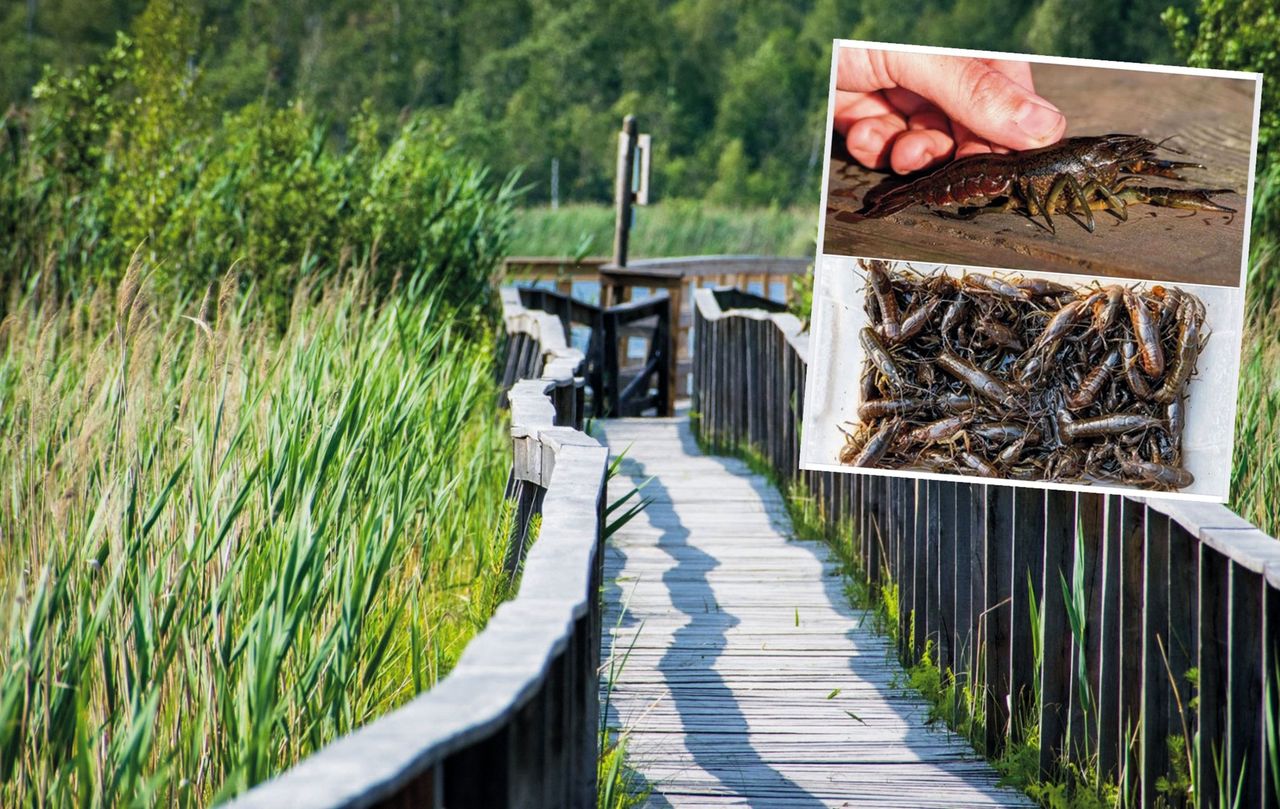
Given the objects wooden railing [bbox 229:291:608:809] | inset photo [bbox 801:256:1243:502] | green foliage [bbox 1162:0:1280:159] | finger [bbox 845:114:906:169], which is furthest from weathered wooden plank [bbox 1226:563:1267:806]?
green foliage [bbox 1162:0:1280:159]

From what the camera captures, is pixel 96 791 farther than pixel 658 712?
No

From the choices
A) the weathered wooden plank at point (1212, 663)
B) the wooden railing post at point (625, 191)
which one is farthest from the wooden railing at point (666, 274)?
the weathered wooden plank at point (1212, 663)

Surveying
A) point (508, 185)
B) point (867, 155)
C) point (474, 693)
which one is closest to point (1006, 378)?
point (867, 155)

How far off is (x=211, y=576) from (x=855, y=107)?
5.38 ft

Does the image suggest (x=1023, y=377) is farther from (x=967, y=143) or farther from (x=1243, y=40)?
(x=1243, y=40)

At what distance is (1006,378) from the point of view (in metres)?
2.77

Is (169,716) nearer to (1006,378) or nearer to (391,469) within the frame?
(391,469)

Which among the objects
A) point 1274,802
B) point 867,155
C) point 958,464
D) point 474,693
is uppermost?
point 867,155

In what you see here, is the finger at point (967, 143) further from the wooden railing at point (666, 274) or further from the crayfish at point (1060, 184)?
the wooden railing at point (666, 274)

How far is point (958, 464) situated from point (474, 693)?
129cm

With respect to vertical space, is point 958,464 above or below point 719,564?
above

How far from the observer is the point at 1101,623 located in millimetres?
3025

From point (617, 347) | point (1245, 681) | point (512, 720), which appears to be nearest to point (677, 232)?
point (617, 347)

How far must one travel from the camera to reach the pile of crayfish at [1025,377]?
2.64 metres
